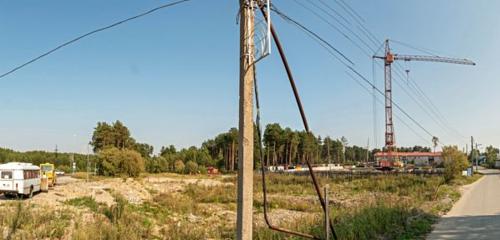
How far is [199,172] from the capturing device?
262ft

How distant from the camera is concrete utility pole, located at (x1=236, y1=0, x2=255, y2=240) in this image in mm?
5055

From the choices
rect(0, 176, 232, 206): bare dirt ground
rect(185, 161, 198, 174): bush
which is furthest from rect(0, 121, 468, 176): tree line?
rect(0, 176, 232, 206): bare dirt ground

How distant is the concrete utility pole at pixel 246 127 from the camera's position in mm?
5055

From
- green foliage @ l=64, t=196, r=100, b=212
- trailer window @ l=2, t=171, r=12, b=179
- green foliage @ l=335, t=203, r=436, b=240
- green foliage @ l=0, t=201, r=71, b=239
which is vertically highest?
trailer window @ l=2, t=171, r=12, b=179

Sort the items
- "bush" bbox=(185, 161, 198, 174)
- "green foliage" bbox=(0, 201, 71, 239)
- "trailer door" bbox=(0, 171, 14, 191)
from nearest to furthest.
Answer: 1. "green foliage" bbox=(0, 201, 71, 239)
2. "trailer door" bbox=(0, 171, 14, 191)
3. "bush" bbox=(185, 161, 198, 174)

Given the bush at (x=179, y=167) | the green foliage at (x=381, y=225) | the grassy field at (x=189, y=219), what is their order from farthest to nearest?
the bush at (x=179, y=167) < the grassy field at (x=189, y=219) < the green foliage at (x=381, y=225)

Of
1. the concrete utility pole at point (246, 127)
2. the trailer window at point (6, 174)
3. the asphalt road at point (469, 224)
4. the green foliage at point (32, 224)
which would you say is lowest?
the green foliage at point (32, 224)

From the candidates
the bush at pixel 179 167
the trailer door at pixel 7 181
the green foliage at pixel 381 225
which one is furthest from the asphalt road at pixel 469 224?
the bush at pixel 179 167

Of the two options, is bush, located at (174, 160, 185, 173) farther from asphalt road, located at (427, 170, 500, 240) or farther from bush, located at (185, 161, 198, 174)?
asphalt road, located at (427, 170, 500, 240)

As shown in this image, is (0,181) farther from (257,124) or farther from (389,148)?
(389,148)

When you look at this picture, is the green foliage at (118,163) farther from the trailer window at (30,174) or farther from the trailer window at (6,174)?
the trailer window at (6,174)

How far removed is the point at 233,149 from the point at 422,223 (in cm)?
8267

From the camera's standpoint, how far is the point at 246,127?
512 cm

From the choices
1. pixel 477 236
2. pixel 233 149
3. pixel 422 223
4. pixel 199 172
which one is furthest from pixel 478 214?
pixel 233 149
